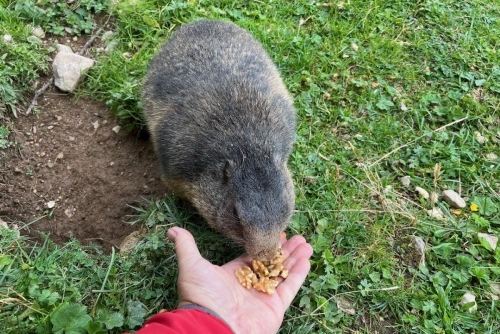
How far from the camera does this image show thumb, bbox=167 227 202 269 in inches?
124

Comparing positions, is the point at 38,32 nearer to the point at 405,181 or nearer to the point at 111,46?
the point at 111,46

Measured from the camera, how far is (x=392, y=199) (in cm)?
443

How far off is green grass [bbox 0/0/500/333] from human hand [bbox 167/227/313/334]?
0.28 metres

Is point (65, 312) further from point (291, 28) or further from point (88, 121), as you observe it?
point (291, 28)

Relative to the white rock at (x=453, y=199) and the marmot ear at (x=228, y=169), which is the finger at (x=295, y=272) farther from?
the white rock at (x=453, y=199)

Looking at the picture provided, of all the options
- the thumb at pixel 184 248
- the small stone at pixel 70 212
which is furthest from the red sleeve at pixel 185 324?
the small stone at pixel 70 212

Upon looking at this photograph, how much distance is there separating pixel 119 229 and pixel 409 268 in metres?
2.64

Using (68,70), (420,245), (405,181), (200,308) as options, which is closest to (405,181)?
(405,181)

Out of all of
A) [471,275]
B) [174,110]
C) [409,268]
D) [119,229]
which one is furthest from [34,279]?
[471,275]

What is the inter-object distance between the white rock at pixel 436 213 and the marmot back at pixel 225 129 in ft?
4.97

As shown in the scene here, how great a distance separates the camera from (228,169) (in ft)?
11.4

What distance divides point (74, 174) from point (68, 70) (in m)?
1.19

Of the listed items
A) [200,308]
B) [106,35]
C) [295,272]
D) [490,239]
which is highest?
[106,35]

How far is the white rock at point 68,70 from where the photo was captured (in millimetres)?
4938
